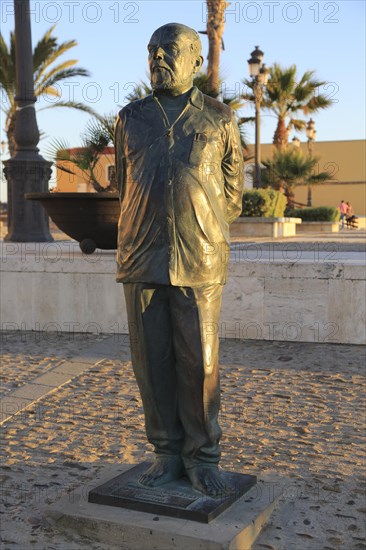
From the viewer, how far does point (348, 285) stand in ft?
20.9

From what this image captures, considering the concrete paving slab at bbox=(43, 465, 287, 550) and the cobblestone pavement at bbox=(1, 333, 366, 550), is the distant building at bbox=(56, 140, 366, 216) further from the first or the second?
the concrete paving slab at bbox=(43, 465, 287, 550)

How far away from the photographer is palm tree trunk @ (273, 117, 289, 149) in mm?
32125

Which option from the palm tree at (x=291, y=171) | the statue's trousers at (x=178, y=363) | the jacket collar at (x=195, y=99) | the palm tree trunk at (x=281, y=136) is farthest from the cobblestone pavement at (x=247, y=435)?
the palm tree trunk at (x=281, y=136)

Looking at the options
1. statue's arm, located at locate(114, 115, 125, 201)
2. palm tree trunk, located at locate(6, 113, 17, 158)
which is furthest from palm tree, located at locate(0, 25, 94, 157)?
statue's arm, located at locate(114, 115, 125, 201)

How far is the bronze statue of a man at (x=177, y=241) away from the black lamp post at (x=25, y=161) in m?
8.11

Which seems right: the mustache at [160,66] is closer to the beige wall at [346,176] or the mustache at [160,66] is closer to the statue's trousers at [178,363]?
the statue's trousers at [178,363]

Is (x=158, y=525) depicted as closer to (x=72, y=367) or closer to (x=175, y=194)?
(x=175, y=194)

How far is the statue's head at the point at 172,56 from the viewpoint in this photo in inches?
106

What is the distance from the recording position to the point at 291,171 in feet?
89.8

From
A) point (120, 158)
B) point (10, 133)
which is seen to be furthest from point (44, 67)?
point (120, 158)

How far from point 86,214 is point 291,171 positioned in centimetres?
2100

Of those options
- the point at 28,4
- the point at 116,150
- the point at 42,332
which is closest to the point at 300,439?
the point at 116,150

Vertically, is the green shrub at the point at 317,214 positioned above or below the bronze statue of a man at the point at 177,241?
above

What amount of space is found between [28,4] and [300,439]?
27.2 feet
